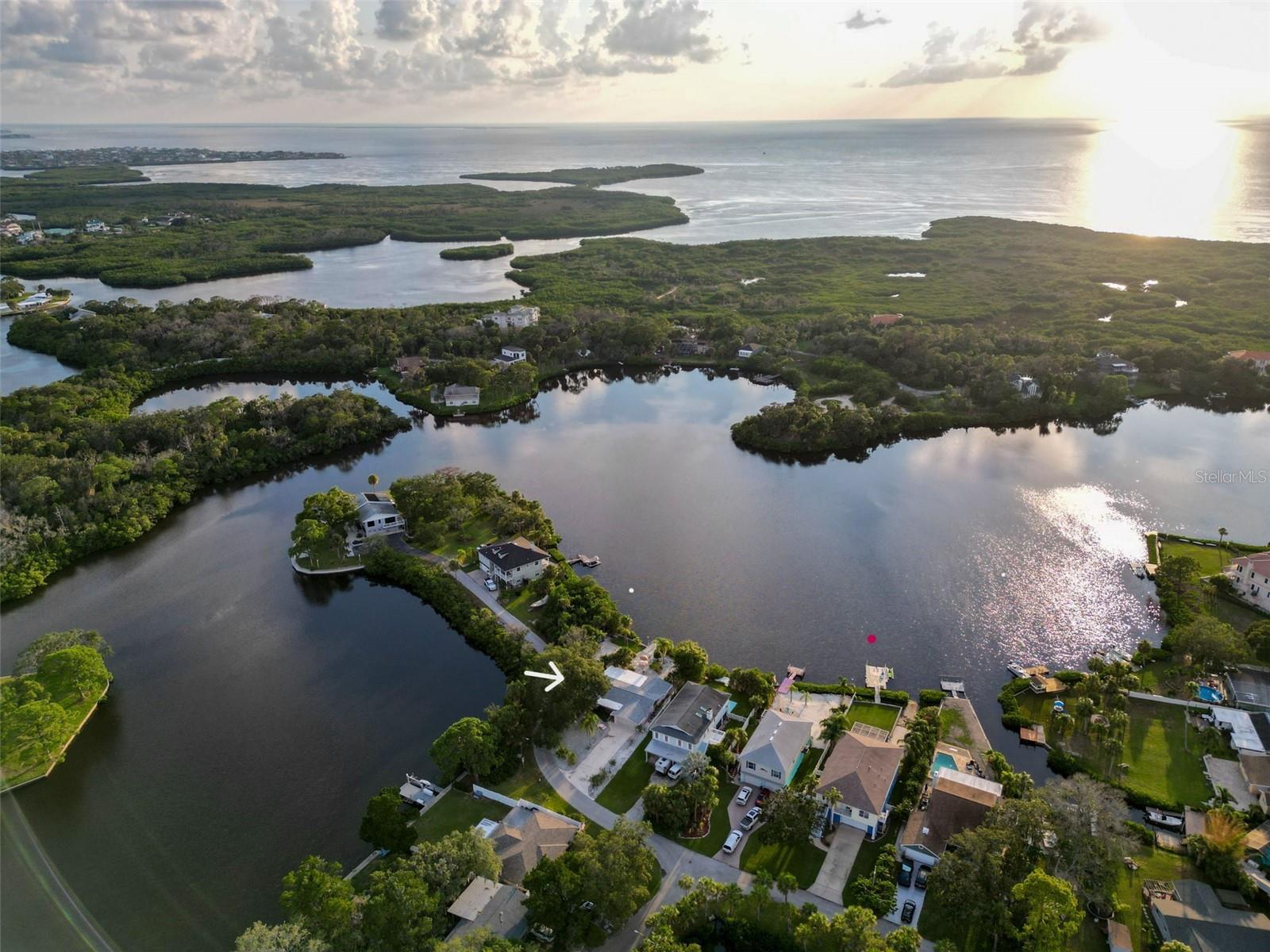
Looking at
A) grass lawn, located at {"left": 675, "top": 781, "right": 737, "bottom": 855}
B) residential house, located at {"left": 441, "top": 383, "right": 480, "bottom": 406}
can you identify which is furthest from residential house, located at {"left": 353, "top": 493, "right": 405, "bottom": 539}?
grass lawn, located at {"left": 675, "top": 781, "right": 737, "bottom": 855}

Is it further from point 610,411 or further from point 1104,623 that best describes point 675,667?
point 610,411

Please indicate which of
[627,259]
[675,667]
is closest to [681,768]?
[675,667]

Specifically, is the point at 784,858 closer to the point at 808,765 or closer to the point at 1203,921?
the point at 808,765

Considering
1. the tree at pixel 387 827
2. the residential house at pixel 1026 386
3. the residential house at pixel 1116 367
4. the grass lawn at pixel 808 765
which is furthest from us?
the residential house at pixel 1116 367

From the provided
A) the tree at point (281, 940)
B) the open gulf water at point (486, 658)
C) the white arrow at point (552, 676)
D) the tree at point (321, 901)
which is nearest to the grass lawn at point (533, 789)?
the white arrow at point (552, 676)

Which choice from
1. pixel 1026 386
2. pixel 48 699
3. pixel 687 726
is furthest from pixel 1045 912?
pixel 1026 386

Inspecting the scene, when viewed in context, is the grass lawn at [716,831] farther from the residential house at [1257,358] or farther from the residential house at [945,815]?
the residential house at [1257,358]

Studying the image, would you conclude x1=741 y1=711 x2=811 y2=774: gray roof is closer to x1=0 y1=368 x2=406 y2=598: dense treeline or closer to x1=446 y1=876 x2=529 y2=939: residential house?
x1=446 y1=876 x2=529 y2=939: residential house
